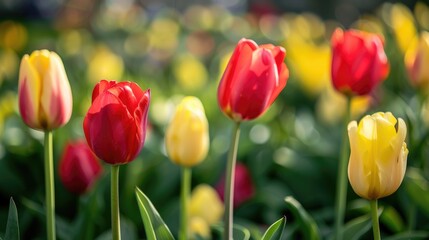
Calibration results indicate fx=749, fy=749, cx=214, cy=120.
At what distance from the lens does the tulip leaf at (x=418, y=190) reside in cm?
185

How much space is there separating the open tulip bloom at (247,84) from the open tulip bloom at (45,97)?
31cm

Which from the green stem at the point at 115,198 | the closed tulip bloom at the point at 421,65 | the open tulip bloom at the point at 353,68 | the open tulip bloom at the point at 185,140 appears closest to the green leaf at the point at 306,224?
the open tulip bloom at the point at 353,68

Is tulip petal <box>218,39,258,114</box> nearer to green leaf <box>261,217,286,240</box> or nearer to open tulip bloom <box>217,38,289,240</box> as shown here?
open tulip bloom <box>217,38,289,240</box>

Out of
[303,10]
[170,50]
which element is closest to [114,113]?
[170,50]

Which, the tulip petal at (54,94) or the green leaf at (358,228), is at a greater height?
the tulip petal at (54,94)

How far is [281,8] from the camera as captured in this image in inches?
429

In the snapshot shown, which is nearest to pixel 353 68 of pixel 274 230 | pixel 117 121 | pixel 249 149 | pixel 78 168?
pixel 274 230

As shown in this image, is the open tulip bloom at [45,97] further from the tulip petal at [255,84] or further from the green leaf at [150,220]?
the tulip petal at [255,84]

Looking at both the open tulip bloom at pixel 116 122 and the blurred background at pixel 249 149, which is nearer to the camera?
the open tulip bloom at pixel 116 122

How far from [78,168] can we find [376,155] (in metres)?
0.95

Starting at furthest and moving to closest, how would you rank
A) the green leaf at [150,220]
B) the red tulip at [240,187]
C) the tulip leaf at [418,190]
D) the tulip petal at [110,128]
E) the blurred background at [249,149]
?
the red tulip at [240,187], the blurred background at [249,149], the tulip leaf at [418,190], the green leaf at [150,220], the tulip petal at [110,128]

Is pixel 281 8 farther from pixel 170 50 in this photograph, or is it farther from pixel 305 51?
pixel 305 51

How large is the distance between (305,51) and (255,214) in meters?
1.45

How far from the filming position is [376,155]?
1238 mm
